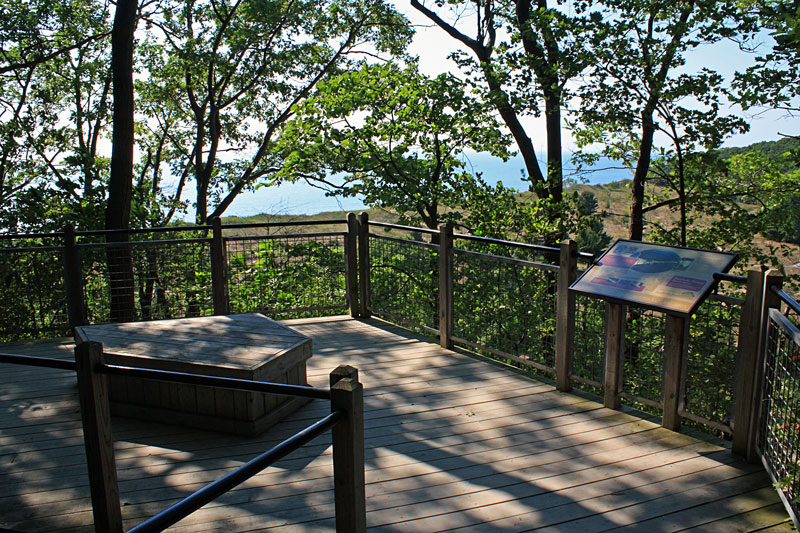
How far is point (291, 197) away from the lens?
1723 centimetres

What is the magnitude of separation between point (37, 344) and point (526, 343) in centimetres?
488

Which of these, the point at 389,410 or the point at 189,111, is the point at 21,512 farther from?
the point at 189,111

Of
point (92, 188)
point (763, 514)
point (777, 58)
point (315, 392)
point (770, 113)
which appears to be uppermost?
point (777, 58)

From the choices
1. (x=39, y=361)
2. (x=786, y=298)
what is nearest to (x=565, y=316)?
(x=786, y=298)

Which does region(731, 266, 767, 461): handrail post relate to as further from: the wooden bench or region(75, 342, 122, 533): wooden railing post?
region(75, 342, 122, 533): wooden railing post

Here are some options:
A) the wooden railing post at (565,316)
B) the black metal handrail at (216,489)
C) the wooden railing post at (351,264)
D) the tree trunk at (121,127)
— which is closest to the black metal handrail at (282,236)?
the wooden railing post at (351,264)

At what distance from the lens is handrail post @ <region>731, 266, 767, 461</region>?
3.37 metres

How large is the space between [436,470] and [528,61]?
8.12 metres

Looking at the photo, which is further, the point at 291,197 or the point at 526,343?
the point at 291,197

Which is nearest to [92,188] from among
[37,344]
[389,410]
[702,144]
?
[37,344]

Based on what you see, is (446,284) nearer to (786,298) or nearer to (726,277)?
(726,277)

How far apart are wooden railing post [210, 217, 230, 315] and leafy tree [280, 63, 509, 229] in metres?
4.81

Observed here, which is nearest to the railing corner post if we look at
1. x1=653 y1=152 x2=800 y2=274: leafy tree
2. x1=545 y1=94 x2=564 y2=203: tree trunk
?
x1=653 y1=152 x2=800 y2=274: leafy tree

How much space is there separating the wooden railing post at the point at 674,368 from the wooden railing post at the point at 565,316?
2.59ft
